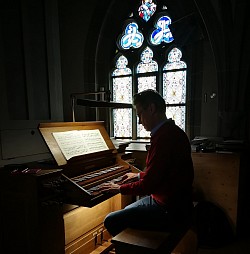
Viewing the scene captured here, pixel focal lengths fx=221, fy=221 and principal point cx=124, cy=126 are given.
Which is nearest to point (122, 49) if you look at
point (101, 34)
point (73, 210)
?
point (101, 34)

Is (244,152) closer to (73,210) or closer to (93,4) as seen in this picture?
(73,210)

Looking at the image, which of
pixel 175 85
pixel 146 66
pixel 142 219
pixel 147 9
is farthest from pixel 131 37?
pixel 142 219

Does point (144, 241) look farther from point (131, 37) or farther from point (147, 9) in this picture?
point (147, 9)

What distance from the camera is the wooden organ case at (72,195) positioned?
171cm

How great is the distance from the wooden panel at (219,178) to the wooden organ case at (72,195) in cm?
99

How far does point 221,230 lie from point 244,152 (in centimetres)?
98

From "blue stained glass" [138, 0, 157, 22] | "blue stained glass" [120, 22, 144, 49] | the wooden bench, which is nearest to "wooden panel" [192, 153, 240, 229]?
the wooden bench

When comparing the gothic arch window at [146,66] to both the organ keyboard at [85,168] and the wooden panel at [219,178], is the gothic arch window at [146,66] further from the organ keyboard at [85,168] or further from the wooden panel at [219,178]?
the organ keyboard at [85,168]

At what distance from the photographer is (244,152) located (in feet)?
8.93

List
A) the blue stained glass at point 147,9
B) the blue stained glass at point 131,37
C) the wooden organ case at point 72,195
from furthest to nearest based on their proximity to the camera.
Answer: the blue stained glass at point 131,37, the blue stained glass at point 147,9, the wooden organ case at point 72,195

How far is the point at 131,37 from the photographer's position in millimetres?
4859

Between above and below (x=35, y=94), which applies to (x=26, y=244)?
below

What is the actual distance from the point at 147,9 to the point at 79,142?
370cm


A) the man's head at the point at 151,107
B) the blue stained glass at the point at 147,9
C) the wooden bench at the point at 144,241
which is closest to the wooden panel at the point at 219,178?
the wooden bench at the point at 144,241
